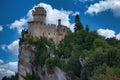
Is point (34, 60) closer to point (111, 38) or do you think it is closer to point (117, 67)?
point (111, 38)

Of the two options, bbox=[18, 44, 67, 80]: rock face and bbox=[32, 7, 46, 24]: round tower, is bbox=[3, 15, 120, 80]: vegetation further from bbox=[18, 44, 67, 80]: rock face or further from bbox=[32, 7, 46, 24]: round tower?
bbox=[32, 7, 46, 24]: round tower

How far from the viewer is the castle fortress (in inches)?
3718

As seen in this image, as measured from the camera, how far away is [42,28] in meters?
95.1

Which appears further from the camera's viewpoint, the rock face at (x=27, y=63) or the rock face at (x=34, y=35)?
the rock face at (x=34, y=35)

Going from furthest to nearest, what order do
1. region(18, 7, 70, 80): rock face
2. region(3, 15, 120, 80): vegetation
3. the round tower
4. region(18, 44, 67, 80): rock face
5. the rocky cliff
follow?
1. the round tower
2. region(18, 7, 70, 80): rock face
3. region(18, 44, 67, 80): rock face
4. the rocky cliff
5. region(3, 15, 120, 80): vegetation

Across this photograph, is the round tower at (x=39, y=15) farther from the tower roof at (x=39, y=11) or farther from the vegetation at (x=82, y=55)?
the vegetation at (x=82, y=55)

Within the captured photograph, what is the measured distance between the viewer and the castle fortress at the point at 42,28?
310ft

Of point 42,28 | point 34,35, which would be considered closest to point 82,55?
point 34,35

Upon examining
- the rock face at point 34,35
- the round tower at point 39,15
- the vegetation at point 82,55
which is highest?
the round tower at point 39,15

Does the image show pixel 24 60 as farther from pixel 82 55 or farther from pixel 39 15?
pixel 82 55

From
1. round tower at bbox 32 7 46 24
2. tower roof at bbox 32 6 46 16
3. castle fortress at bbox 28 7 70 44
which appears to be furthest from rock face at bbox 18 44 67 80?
tower roof at bbox 32 6 46 16

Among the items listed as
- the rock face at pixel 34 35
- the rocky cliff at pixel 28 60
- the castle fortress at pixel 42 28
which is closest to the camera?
the rocky cliff at pixel 28 60

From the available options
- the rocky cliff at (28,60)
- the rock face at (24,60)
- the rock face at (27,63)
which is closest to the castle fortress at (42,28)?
the rocky cliff at (28,60)

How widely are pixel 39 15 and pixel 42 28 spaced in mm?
3525
